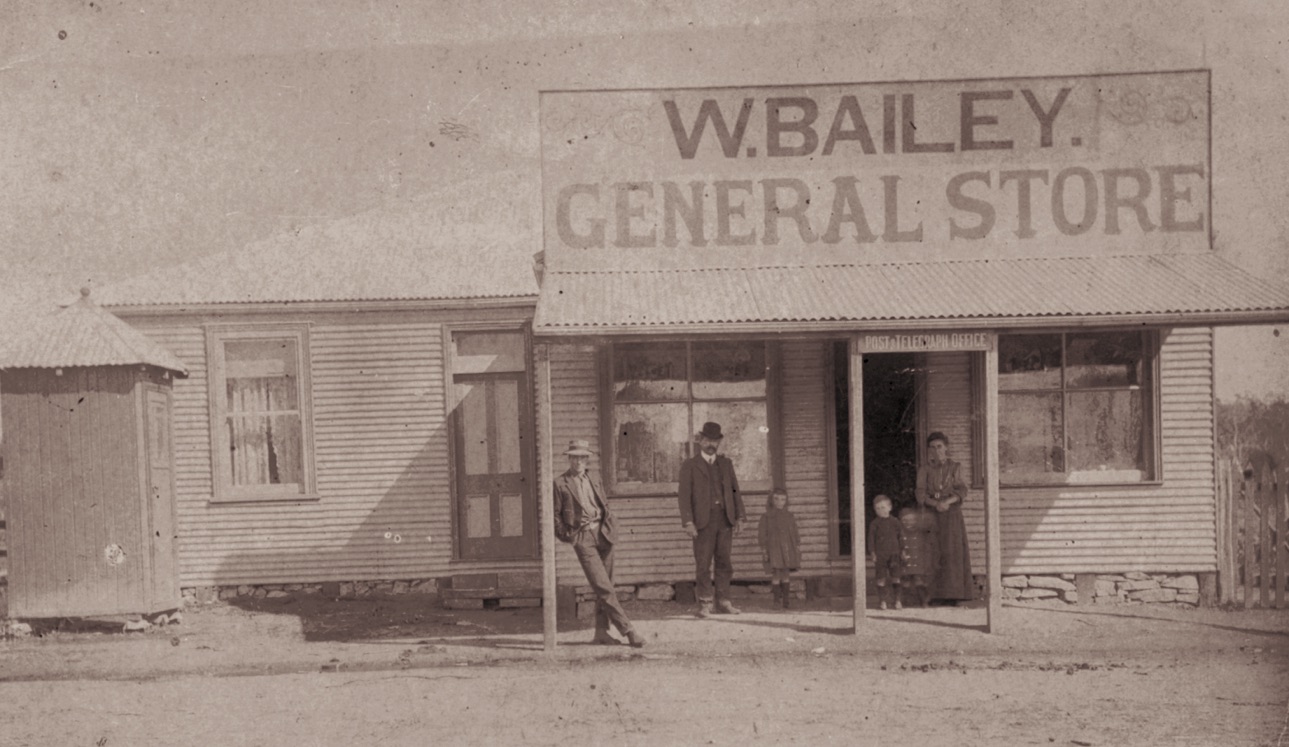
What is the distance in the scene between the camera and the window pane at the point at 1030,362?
12922 millimetres

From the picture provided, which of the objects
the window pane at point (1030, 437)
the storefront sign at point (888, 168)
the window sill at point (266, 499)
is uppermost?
the storefront sign at point (888, 168)

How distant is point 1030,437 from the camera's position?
12.9 metres

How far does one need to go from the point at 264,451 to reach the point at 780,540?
6179 mm

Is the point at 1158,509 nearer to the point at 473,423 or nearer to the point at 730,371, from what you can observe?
the point at 730,371

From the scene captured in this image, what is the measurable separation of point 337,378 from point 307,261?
1701mm

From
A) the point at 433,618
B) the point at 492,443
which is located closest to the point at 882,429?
the point at 492,443

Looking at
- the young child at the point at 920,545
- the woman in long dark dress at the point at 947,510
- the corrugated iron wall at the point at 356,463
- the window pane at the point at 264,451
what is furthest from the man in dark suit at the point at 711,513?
the window pane at the point at 264,451

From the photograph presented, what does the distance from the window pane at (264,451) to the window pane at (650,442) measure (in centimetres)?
402

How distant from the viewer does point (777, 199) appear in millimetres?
12586

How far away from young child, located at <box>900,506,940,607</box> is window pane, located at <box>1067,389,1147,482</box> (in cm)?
177

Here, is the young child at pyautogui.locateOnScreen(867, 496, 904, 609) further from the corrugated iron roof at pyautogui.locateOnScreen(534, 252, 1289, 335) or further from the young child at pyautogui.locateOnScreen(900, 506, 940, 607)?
the corrugated iron roof at pyautogui.locateOnScreen(534, 252, 1289, 335)

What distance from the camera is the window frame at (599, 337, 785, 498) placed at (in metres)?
13.0

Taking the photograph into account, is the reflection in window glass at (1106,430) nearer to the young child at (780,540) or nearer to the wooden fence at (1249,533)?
the wooden fence at (1249,533)

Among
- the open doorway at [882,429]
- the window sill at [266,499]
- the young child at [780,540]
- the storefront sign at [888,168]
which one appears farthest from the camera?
the window sill at [266,499]
